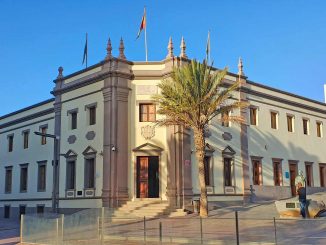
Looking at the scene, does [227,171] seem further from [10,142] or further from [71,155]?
[10,142]

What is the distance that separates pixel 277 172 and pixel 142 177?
38.0 feet

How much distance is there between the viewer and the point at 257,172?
31.3 m

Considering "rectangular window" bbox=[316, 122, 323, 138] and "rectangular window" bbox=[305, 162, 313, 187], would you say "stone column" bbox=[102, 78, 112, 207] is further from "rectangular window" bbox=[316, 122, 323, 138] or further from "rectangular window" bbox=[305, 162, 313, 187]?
"rectangular window" bbox=[316, 122, 323, 138]

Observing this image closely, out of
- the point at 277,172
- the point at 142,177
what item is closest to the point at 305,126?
the point at 277,172

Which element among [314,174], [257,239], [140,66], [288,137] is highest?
[140,66]

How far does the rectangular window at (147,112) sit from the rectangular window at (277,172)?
1102 centimetres

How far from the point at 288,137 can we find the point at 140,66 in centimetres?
1406

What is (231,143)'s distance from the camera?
97.2ft

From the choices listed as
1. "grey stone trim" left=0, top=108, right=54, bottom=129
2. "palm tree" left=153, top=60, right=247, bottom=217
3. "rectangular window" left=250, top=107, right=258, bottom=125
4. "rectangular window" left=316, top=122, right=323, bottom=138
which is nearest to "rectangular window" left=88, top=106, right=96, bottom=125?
"grey stone trim" left=0, top=108, right=54, bottom=129

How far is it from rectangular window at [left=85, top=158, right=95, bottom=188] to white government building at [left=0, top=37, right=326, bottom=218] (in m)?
0.07

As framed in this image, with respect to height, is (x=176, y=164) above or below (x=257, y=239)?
above

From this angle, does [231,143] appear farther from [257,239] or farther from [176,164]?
[257,239]

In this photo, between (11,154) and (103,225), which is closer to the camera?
(103,225)

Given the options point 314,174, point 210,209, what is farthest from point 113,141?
point 314,174
